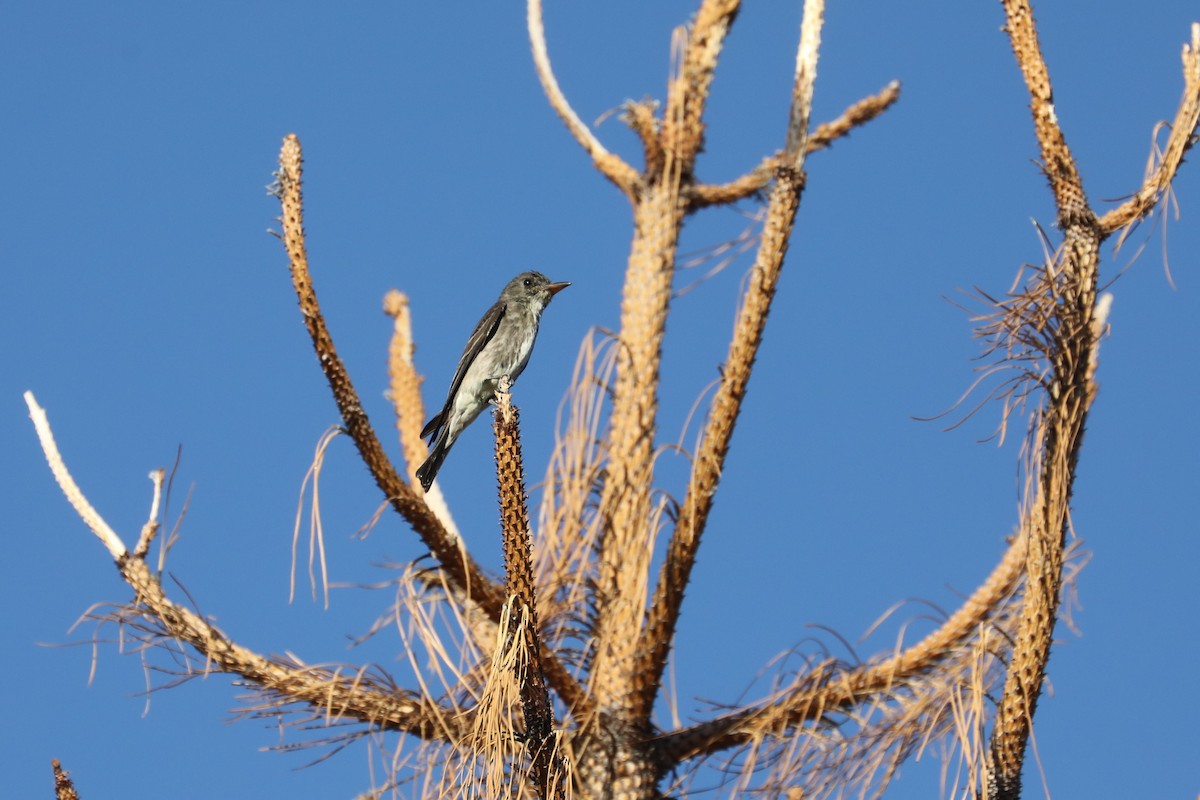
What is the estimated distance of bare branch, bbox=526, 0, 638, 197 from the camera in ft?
20.6

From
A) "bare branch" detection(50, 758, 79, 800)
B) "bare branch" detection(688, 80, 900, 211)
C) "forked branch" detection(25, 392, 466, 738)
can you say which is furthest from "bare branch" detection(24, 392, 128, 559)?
"bare branch" detection(688, 80, 900, 211)

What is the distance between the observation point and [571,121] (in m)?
6.66

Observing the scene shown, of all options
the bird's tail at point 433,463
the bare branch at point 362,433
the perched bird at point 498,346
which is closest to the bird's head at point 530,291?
the perched bird at point 498,346

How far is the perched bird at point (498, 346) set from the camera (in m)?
7.02

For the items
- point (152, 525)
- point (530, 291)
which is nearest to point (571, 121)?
point (530, 291)

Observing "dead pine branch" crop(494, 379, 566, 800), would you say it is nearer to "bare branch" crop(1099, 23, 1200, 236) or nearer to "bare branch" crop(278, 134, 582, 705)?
"bare branch" crop(278, 134, 582, 705)

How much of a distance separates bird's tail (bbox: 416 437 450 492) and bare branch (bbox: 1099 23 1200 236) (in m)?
3.10

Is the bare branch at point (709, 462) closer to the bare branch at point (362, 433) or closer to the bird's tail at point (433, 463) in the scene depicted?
the bare branch at point (362, 433)

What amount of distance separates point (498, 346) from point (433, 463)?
1030mm

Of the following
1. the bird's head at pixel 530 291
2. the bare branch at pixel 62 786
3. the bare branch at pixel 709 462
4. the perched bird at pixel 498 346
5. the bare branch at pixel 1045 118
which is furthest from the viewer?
the bird's head at pixel 530 291

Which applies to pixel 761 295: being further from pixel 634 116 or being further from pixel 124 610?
pixel 124 610

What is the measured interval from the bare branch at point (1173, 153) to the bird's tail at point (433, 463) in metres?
3.10

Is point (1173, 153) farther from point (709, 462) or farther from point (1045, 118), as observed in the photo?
point (709, 462)

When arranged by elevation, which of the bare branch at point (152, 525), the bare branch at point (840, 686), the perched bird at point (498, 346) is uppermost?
the perched bird at point (498, 346)
